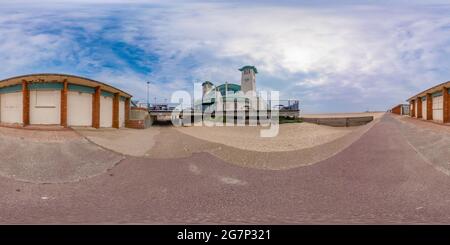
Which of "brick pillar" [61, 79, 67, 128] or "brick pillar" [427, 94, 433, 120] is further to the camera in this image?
"brick pillar" [427, 94, 433, 120]

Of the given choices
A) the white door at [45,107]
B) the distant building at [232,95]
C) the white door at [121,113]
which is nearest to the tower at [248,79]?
the distant building at [232,95]

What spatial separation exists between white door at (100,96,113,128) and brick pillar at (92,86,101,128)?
72 centimetres

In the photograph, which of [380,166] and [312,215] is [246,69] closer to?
[380,166]

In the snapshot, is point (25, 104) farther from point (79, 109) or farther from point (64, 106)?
point (79, 109)

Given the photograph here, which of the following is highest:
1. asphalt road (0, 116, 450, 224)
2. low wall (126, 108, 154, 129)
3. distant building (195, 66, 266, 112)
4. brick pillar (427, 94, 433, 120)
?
distant building (195, 66, 266, 112)

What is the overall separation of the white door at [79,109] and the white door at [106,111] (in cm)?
120

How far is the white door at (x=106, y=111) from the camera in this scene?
57.1 feet

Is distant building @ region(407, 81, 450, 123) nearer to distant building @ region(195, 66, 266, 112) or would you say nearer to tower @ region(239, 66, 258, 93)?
distant building @ region(195, 66, 266, 112)

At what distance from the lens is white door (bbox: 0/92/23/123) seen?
49.4 feet

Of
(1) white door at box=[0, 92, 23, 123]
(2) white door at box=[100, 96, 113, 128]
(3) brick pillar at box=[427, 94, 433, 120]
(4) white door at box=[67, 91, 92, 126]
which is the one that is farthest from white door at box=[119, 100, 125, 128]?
(3) brick pillar at box=[427, 94, 433, 120]

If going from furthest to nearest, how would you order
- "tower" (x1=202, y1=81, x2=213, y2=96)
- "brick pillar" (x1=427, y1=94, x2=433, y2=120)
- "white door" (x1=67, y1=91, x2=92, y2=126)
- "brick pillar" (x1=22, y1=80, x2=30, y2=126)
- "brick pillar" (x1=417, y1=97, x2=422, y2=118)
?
"tower" (x1=202, y1=81, x2=213, y2=96) < "brick pillar" (x1=417, y1=97, x2=422, y2=118) < "brick pillar" (x1=427, y1=94, x2=433, y2=120) < "white door" (x1=67, y1=91, x2=92, y2=126) < "brick pillar" (x1=22, y1=80, x2=30, y2=126)

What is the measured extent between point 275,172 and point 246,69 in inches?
1053

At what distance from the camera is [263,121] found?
80.1 ft

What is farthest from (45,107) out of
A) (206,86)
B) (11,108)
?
(206,86)
